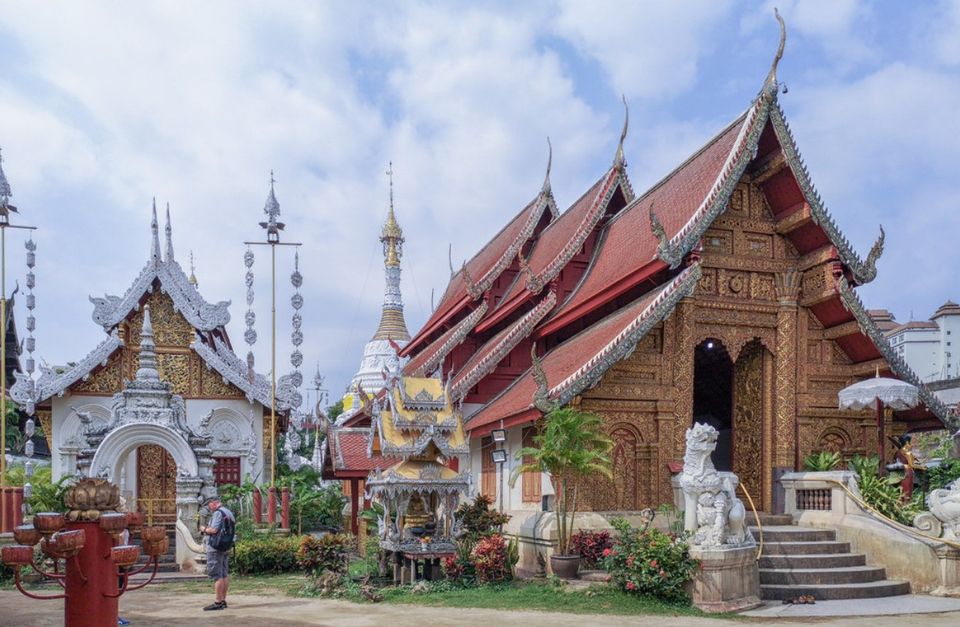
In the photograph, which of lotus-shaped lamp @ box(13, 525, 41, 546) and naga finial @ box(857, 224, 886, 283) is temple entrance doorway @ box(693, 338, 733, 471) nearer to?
naga finial @ box(857, 224, 886, 283)

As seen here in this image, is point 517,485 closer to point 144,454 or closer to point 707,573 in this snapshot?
point 707,573

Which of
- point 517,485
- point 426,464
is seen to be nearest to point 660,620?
point 426,464

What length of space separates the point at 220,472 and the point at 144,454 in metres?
1.98

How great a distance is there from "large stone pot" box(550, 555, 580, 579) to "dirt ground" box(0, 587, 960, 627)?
153cm

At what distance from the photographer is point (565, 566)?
34.3 ft

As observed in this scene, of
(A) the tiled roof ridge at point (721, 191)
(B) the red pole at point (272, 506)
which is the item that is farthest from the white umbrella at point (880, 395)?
(B) the red pole at point (272, 506)

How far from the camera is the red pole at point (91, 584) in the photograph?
13.0 ft

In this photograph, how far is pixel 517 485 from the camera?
12992mm

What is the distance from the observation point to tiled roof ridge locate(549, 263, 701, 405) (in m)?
11.1

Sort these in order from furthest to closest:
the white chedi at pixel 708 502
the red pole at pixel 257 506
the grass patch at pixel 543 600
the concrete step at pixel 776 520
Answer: the red pole at pixel 257 506
the concrete step at pixel 776 520
the white chedi at pixel 708 502
the grass patch at pixel 543 600

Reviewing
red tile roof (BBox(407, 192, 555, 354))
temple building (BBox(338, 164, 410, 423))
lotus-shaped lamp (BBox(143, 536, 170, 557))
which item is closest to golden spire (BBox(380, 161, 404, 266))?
temple building (BBox(338, 164, 410, 423))

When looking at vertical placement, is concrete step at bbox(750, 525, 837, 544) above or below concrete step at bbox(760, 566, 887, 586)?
above

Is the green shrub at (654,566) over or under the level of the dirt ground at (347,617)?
over

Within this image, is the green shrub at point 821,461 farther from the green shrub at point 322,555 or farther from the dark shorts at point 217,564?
the dark shorts at point 217,564
